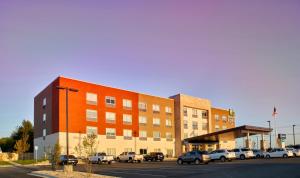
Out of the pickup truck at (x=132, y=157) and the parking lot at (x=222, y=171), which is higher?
the parking lot at (x=222, y=171)

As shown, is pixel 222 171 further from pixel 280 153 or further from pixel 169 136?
pixel 169 136

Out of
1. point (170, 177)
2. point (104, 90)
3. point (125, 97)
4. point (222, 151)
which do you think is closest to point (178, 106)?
A: point (125, 97)

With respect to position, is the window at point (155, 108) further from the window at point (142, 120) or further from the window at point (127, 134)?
the window at point (127, 134)

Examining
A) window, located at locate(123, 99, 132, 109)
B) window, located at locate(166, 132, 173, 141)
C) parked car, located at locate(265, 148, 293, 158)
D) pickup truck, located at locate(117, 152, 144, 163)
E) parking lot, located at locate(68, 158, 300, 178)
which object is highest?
window, located at locate(123, 99, 132, 109)

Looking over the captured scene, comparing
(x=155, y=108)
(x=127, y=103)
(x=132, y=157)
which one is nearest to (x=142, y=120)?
(x=155, y=108)

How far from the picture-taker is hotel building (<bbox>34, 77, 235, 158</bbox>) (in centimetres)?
5903

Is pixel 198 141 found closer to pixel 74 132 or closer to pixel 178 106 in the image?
pixel 178 106

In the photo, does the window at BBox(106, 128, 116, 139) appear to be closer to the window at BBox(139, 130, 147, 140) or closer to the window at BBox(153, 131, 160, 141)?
the window at BBox(139, 130, 147, 140)

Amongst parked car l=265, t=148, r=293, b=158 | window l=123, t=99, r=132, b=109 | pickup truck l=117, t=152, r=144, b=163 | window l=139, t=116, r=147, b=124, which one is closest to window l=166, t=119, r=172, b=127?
window l=139, t=116, r=147, b=124

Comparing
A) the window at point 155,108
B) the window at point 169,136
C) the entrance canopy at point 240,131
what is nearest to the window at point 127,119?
the window at point 155,108

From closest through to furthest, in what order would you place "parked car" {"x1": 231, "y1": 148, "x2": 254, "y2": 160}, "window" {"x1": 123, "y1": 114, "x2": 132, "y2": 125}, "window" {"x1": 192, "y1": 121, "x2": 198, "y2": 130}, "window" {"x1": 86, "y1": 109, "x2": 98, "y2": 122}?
"parked car" {"x1": 231, "y1": 148, "x2": 254, "y2": 160} → "window" {"x1": 86, "y1": 109, "x2": 98, "y2": 122} → "window" {"x1": 123, "y1": 114, "x2": 132, "y2": 125} → "window" {"x1": 192, "y1": 121, "x2": 198, "y2": 130}

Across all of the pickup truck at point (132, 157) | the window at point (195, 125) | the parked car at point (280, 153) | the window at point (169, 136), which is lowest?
the pickup truck at point (132, 157)

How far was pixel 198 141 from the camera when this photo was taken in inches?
3258

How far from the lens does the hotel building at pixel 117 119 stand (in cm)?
5903
